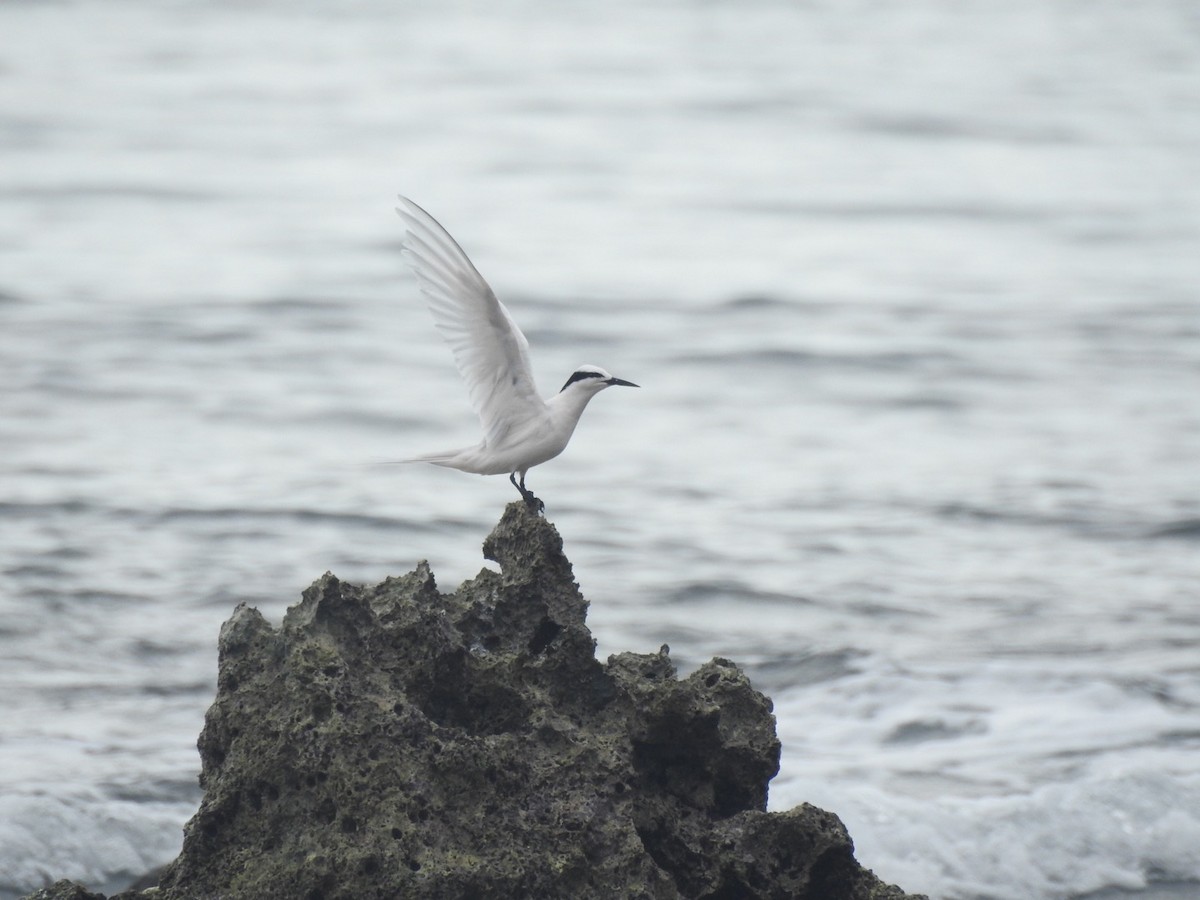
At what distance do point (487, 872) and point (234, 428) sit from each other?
14.2m

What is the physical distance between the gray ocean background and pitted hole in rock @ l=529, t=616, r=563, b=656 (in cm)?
463

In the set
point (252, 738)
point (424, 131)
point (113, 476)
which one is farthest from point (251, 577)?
point (424, 131)

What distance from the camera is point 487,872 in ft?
18.1

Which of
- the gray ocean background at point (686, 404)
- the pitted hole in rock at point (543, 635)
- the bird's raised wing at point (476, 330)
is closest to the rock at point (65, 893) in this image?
the pitted hole in rock at point (543, 635)

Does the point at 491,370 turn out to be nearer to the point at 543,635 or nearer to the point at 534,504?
the point at 534,504

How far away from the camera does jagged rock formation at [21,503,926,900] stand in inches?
218

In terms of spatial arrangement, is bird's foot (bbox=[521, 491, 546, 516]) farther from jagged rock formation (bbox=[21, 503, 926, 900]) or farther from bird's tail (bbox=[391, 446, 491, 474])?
bird's tail (bbox=[391, 446, 491, 474])

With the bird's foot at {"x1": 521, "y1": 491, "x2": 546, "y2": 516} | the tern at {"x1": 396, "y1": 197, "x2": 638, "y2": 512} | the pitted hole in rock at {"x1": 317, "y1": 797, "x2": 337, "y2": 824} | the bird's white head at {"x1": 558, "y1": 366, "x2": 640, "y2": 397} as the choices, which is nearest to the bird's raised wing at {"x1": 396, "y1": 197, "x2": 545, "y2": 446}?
the tern at {"x1": 396, "y1": 197, "x2": 638, "y2": 512}

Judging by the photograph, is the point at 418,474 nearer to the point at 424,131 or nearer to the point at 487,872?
the point at 487,872

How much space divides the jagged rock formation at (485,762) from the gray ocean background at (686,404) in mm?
4310

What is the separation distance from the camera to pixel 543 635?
21.1ft

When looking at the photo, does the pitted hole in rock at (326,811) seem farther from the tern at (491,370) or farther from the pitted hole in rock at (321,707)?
the tern at (491,370)

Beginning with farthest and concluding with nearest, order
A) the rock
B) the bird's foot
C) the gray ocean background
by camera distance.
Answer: the gray ocean background < the bird's foot < the rock

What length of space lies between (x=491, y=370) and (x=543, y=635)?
1.92 meters
